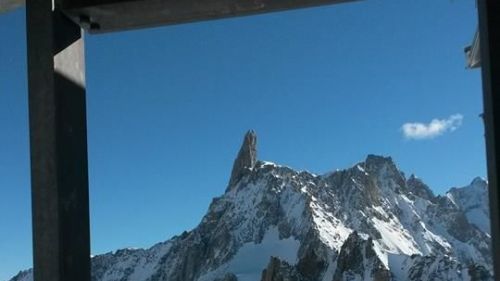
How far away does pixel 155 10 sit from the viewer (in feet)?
11.1

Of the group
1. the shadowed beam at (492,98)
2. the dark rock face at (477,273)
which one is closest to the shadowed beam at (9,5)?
the shadowed beam at (492,98)

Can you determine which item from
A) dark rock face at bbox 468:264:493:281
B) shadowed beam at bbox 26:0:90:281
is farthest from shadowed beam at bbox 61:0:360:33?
dark rock face at bbox 468:264:493:281

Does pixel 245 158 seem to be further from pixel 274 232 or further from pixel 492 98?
pixel 492 98

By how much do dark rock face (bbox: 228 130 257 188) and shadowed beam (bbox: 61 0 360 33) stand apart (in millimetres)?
174999

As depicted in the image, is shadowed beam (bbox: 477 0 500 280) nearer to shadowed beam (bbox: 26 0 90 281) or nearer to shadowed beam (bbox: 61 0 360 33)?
shadowed beam (bbox: 61 0 360 33)

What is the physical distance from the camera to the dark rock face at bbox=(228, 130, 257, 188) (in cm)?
18007

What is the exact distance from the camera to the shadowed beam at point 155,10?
10.7 ft

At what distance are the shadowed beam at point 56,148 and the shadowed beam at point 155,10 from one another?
11 cm

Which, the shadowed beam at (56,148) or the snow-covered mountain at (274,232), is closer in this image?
the shadowed beam at (56,148)

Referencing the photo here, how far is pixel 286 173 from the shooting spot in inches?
7382

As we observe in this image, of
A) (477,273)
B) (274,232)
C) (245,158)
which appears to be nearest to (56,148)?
(477,273)

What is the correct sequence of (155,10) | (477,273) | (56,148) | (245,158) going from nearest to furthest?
(56,148)
(155,10)
(477,273)
(245,158)

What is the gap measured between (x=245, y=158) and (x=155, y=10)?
184 metres

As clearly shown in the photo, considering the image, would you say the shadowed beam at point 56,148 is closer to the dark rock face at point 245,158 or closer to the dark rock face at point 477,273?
the dark rock face at point 477,273
